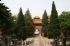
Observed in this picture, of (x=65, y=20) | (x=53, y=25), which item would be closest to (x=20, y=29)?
(x=53, y=25)

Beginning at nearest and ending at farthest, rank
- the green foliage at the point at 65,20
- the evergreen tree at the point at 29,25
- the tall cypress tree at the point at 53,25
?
the tall cypress tree at the point at 53,25 → the green foliage at the point at 65,20 → the evergreen tree at the point at 29,25

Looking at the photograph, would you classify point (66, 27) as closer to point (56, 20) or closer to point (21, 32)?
point (56, 20)

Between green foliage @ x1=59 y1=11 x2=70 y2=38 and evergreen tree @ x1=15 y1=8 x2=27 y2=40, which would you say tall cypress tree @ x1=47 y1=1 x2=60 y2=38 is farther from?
evergreen tree @ x1=15 y1=8 x2=27 y2=40

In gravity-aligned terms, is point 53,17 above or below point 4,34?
above

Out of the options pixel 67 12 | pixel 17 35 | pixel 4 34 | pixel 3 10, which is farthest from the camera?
pixel 67 12

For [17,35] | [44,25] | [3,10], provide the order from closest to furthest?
[3,10] < [17,35] < [44,25]

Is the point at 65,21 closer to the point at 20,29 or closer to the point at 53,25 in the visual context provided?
the point at 53,25

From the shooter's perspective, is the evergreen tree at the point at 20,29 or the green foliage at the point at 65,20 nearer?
the evergreen tree at the point at 20,29

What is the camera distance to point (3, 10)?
1571 cm

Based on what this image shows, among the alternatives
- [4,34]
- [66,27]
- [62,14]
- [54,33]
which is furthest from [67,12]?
[4,34]

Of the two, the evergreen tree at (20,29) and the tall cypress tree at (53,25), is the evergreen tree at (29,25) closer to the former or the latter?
the tall cypress tree at (53,25)

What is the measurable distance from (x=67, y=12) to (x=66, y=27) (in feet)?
12.5

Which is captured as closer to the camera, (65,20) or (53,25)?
(53,25)

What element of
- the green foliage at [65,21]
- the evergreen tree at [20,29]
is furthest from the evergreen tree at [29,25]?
the evergreen tree at [20,29]
